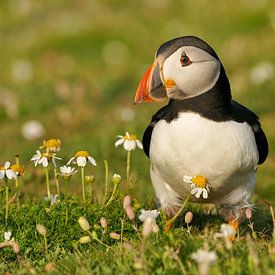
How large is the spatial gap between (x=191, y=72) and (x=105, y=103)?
333 inches

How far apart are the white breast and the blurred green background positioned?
1913mm

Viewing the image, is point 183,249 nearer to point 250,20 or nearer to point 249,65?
point 249,65

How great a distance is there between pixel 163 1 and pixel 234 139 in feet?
51.9

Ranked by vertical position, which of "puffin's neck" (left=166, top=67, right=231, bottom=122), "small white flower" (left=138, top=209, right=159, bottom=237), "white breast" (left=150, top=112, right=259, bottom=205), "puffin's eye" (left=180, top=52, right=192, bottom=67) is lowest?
"small white flower" (left=138, top=209, right=159, bottom=237)

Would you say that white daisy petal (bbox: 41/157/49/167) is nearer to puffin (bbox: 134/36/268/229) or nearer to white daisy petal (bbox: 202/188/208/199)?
puffin (bbox: 134/36/268/229)

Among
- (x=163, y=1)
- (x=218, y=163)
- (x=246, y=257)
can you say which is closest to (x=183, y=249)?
(x=246, y=257)

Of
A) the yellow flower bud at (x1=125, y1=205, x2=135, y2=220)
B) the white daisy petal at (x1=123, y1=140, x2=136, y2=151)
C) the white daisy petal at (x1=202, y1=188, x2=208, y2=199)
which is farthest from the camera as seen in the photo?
the white daisy petal at (x1=123, y1=140, x2=136, y2=151)

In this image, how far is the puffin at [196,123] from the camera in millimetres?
5371

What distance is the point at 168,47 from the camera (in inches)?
212

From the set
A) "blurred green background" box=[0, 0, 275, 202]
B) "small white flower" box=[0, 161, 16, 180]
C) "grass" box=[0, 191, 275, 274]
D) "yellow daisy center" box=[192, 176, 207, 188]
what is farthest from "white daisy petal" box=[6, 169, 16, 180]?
"blurred green background" box=[0, 0, 275, 202]

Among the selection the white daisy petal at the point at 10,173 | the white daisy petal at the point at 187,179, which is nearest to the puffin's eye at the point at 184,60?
the white daisy petal at the point at 187,179

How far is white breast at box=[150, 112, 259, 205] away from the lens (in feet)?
17.7

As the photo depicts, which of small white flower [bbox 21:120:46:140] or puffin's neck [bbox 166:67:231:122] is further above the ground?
puffin's neck [bbox 166:67:231:122]

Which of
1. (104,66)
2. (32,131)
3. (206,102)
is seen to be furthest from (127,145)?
(104,66)
